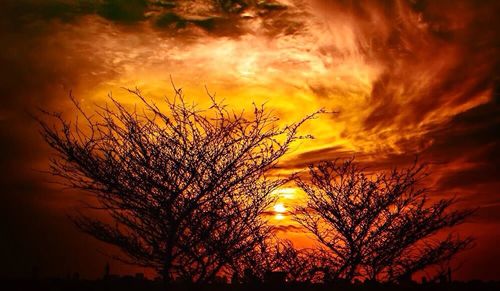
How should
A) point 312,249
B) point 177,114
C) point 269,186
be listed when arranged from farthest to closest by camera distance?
point 312,249, point 269,186, point 177,114

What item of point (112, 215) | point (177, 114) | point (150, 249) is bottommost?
point (150, 249)

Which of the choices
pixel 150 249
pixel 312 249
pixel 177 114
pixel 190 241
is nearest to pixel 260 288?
pixel 190 241

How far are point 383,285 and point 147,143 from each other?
8.93 metres

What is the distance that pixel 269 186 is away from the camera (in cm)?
1580

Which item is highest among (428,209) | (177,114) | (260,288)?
(177,114)

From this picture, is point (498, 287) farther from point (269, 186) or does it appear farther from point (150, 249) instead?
point (150, 249)

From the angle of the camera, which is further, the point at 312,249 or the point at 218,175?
the point at 312,249

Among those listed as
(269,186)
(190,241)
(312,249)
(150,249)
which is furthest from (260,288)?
(312,249)

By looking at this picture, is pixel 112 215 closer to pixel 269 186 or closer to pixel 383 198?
pixel 269 186

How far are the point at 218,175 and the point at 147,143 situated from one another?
85.4 inches

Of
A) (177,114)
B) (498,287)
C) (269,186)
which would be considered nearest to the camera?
(177,114)

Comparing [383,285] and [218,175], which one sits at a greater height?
[218,175]

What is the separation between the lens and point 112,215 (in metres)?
12.1

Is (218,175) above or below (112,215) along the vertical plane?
above
